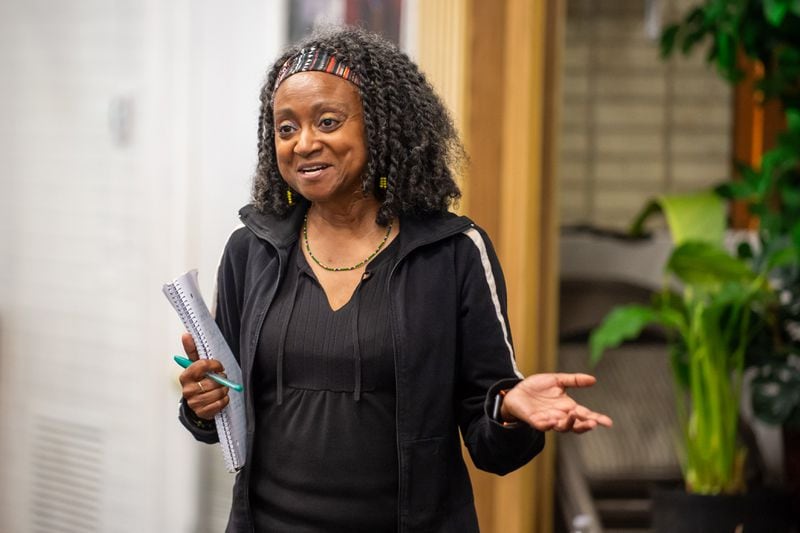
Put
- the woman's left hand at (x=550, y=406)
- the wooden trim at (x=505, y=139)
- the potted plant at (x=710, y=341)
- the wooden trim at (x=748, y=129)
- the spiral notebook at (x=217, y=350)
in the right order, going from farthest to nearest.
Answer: the wooden trim at (x=748, y=129), the potted plant at (x=710, y=341), the wooden trim at (x=505, y=139), the spiral notebook at (x=217, y=350), the woman's left hand at (x=550, y=406)

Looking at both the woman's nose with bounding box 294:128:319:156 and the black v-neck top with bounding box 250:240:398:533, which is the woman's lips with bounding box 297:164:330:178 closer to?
the woman's nose with bounding box 294:128:319:156

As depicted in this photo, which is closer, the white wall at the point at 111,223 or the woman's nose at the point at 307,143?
the woman's nose at the point at 307,143

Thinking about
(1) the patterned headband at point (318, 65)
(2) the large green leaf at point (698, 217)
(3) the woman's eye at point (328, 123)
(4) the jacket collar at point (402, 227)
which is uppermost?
(1) the patterned headband at point (318, 65)

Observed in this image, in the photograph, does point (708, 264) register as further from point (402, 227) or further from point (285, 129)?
point (285, 129)

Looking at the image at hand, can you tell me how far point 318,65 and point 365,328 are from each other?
0.32 m

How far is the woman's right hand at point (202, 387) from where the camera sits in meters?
1.40

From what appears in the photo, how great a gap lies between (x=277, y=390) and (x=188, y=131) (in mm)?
1804

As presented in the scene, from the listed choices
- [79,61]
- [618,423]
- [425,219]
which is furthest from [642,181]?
[425,219]

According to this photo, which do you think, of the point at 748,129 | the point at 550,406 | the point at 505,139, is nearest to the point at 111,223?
the point at 505,139

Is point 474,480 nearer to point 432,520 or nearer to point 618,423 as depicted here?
point 618,423

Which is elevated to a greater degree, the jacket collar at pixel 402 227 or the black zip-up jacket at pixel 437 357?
the jacket collar at pixel 402 227

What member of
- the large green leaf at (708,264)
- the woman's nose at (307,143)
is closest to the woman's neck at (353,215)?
the woman's nose at (307,143)

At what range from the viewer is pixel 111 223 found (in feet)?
10.6

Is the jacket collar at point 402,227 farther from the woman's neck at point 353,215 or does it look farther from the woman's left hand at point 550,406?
the woman's left hand at point 550,406
